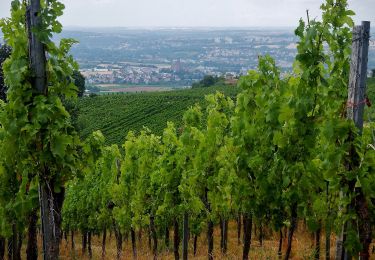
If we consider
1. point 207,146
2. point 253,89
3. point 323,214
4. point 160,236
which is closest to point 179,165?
point 207,146

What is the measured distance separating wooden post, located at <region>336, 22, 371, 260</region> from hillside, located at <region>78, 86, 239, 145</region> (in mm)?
49787

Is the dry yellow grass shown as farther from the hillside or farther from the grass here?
the hillside

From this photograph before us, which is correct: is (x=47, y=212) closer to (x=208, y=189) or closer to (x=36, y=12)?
(x=36, y=12)

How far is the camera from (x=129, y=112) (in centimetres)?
7288

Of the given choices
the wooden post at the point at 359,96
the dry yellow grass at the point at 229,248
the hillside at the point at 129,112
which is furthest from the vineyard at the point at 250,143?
the hillside at the point at 129,112

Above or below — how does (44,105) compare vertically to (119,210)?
above

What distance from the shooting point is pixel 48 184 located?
215 inches

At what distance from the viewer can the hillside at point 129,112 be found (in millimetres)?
62219

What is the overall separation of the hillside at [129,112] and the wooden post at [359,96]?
163 feet

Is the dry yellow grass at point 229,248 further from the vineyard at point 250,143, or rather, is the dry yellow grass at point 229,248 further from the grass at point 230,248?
the vineyard at point 250,143

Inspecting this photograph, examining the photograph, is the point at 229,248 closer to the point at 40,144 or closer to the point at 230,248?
the point at 230,248

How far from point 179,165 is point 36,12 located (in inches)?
298

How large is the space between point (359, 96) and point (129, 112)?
2704 inches

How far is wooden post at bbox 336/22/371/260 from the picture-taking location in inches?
200
